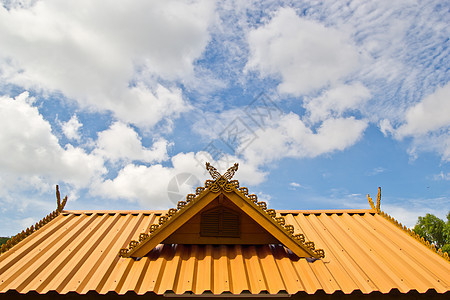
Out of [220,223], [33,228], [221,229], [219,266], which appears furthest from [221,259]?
[33,228]

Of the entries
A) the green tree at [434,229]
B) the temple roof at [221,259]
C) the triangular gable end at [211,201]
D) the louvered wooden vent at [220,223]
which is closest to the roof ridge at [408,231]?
the temple roof at [221,259]

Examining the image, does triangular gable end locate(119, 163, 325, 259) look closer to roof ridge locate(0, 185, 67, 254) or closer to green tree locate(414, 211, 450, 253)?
roof ridge locate(0, 185, 67, 254)

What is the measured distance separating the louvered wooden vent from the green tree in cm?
2966

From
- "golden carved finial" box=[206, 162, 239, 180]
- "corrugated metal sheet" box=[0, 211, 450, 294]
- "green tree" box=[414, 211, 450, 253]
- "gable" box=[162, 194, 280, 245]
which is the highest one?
"green tree" box=[414, 211, 450, 253]

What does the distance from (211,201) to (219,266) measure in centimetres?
140

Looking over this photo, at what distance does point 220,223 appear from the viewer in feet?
23.2

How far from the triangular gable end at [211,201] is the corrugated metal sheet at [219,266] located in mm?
247

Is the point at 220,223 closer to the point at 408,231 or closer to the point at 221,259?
the point at 221,259

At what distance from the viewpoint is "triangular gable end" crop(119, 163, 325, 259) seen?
251 inches

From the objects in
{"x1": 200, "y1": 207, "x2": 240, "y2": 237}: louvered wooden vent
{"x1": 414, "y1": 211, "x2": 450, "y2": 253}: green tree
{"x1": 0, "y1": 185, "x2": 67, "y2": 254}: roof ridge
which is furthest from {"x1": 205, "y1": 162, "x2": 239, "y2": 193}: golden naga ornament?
{"x1": 414, "y1": 211, "x2": 450, "y2": 253}: green tree

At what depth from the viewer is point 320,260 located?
6.43 meters

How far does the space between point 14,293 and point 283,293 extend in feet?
17.5

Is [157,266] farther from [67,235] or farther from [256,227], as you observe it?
[67,235]

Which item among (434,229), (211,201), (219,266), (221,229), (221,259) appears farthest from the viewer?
(434,229)
